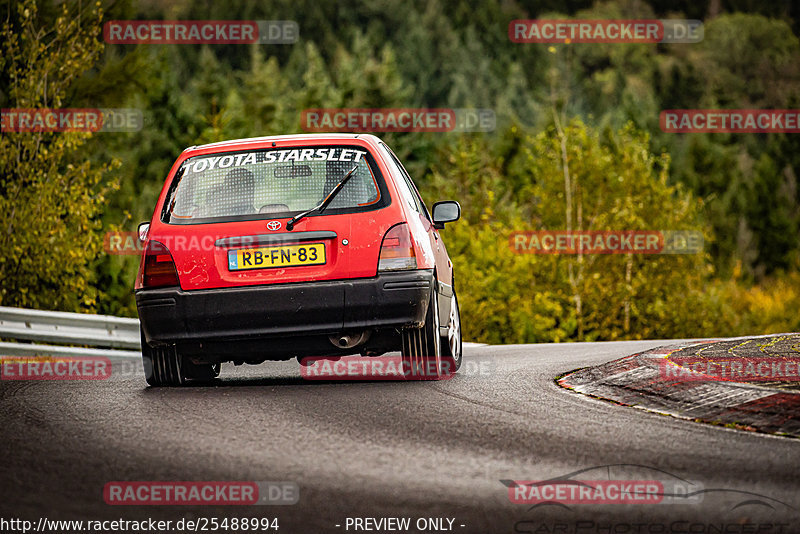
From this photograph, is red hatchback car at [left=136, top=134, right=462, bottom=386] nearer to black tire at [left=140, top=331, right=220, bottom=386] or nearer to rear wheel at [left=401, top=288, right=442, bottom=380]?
rear wheel at [left=401, top=288, right=442, bottom=380]

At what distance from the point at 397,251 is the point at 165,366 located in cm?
198

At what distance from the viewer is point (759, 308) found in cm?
4509

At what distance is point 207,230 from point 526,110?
112 m

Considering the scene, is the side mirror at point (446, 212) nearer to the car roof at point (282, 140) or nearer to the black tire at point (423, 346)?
the car roof at point (282, 140)

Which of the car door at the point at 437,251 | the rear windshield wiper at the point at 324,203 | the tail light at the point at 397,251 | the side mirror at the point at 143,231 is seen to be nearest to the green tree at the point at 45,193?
the side mirror at the point at 143,231

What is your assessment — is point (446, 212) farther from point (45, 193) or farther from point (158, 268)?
point (45, 193)

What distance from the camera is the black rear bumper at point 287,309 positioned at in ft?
23.8

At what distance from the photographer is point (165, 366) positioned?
26.1ft

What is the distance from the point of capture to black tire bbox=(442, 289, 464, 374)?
873cm

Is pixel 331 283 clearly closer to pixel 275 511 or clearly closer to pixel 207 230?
pixel 207 230

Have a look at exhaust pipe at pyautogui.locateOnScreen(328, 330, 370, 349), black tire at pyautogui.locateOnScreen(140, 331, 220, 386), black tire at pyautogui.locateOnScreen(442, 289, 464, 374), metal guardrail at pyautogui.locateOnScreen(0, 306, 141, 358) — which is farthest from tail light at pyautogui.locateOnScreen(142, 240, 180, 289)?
metal guardrail at pyautogui.locateOnScreen(0, 306, 141, 358)

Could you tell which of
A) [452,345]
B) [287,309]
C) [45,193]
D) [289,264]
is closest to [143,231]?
[289,264]

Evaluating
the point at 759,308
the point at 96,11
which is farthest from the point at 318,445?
the point at 759,308

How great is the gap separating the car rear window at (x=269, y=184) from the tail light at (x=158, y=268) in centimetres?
25
